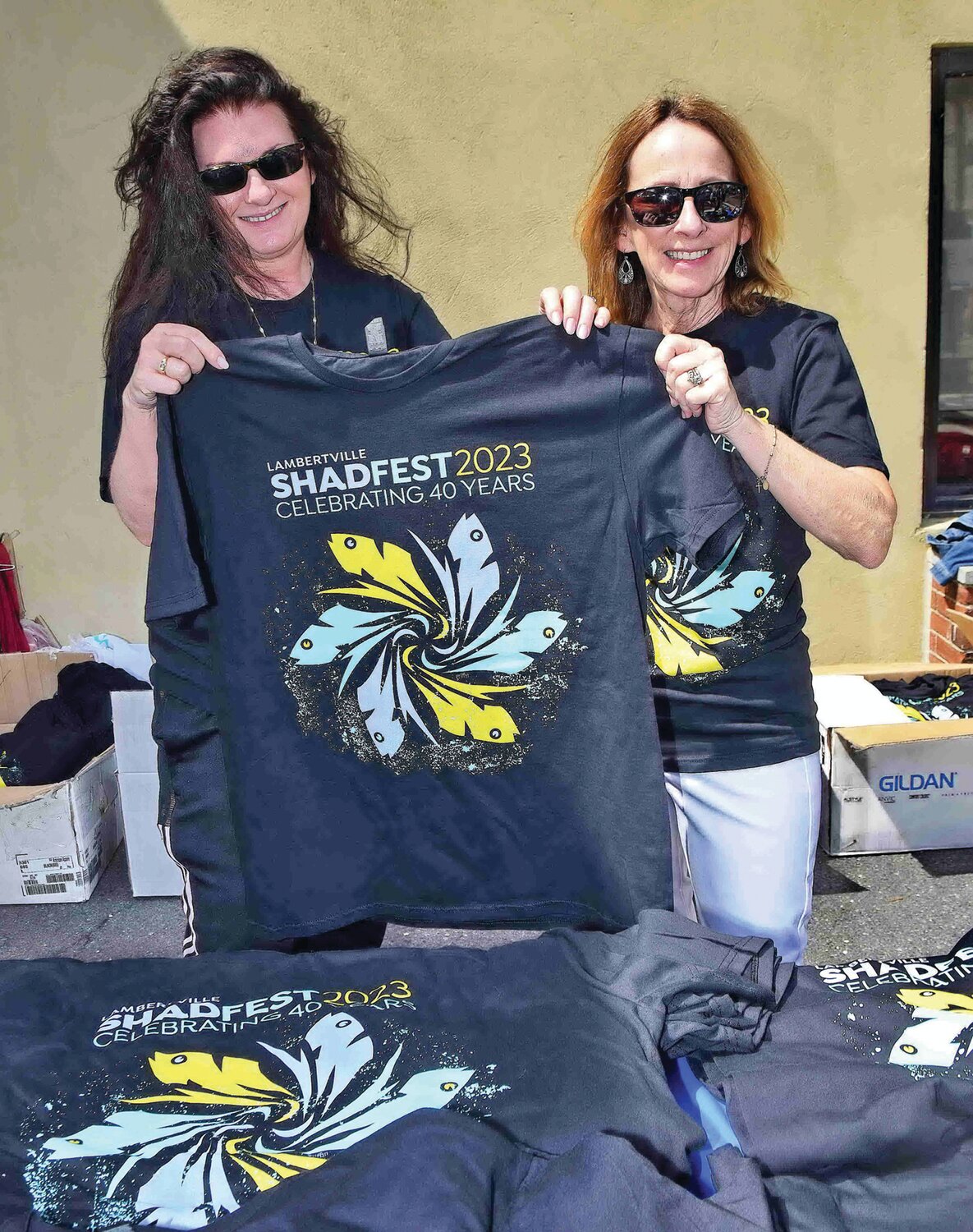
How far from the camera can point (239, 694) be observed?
1.53 metres

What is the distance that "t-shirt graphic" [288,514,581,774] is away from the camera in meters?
1.53

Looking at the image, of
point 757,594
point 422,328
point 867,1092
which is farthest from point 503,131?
point 867,1092

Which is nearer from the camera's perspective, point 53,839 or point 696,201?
point 696,201

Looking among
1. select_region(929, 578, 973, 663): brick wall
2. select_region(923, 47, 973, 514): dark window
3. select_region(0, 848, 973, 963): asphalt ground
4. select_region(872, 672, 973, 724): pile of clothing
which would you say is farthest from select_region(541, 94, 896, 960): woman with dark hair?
select_region(923, 47, 973, 514): dark window

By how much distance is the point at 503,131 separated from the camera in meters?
3.71

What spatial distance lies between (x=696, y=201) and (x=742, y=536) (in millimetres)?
501

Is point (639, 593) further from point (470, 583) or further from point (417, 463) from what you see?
point (417, 463)

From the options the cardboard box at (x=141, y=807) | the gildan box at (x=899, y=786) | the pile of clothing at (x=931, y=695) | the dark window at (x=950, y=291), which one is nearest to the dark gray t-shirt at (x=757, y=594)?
the gildan box at (x=899, y=786)

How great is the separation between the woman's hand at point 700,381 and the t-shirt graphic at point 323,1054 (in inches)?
25.4

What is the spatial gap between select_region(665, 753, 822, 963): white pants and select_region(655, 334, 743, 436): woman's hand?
1.82ft

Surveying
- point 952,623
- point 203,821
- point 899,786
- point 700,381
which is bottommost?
point 899,786

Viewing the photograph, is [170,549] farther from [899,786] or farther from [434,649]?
[899,786]

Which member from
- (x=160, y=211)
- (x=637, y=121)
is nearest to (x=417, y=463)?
(x=160, y=211)

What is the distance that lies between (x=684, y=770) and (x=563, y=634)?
0.31 metres
